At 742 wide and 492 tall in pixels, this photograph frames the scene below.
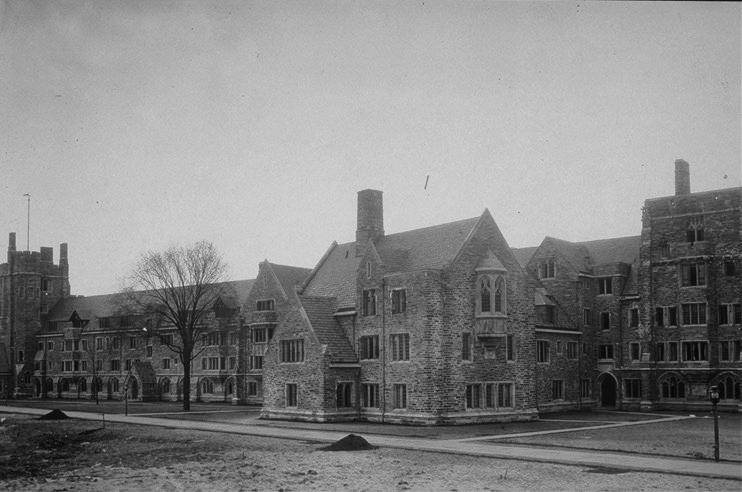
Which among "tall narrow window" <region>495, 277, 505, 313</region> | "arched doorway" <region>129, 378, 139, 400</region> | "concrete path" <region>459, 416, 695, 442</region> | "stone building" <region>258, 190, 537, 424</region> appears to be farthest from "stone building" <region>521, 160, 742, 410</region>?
"arched doorway" <region>129, 378, 139, 400</region>

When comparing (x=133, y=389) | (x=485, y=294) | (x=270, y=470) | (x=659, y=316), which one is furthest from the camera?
(x=133, y=389)

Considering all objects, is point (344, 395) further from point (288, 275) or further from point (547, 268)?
point (547, 268)

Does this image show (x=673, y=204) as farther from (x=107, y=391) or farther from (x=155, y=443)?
(x=107, y=391)

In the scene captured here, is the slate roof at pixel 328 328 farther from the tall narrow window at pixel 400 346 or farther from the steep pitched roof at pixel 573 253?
the steep pitched roof at pixel 573 253

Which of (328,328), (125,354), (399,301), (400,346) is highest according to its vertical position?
(399,301)

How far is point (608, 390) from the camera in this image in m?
65.1

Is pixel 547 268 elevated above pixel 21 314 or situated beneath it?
elevated above

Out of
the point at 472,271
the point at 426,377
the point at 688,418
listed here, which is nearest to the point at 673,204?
the point at 688,418

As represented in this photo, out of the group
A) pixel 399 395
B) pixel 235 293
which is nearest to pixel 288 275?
pixel 235 293

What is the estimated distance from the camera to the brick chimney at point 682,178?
6303cm

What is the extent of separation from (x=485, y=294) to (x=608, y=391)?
78.8 ft

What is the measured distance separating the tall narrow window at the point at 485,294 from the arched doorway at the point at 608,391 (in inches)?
897

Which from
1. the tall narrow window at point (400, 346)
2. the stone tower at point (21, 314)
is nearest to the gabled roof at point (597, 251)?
the tall narrow window at point (400, 346)

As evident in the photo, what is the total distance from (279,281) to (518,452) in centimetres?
4138
